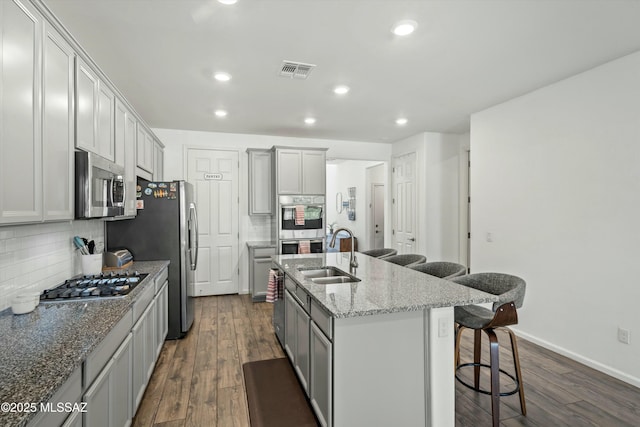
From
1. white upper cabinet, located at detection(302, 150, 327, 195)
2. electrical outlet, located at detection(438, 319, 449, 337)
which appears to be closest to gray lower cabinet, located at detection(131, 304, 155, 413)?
electrical outlet, located at detection(438, 319, 449, 337)

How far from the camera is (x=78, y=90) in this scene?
2.05 metres

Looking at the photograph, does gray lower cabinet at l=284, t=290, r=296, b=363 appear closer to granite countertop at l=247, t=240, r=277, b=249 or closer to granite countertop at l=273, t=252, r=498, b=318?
granite countertop at l=273, t=252, r=498, b=318

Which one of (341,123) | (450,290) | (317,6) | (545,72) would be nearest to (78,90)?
(317,6)

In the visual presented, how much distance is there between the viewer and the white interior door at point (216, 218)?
545 centimetres

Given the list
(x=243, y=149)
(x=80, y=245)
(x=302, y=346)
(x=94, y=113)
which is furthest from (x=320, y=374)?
(x=243, y=149)

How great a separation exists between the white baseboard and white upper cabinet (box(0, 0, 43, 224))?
14.1ft

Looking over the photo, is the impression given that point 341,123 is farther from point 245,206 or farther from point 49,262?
point 49,262

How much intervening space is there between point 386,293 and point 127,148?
107 inches

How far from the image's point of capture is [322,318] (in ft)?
6.60

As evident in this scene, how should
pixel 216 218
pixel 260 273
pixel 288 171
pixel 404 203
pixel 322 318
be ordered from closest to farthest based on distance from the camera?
pixel 322 318
pixel 260 273
pixel 288 171
pixel 216 218
pixel 404 203

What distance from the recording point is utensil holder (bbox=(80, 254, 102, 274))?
2.67 m

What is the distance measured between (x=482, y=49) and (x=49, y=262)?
3621mm

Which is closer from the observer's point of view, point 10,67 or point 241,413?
point 10,67

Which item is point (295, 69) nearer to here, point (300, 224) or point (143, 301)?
point (143, 301)
